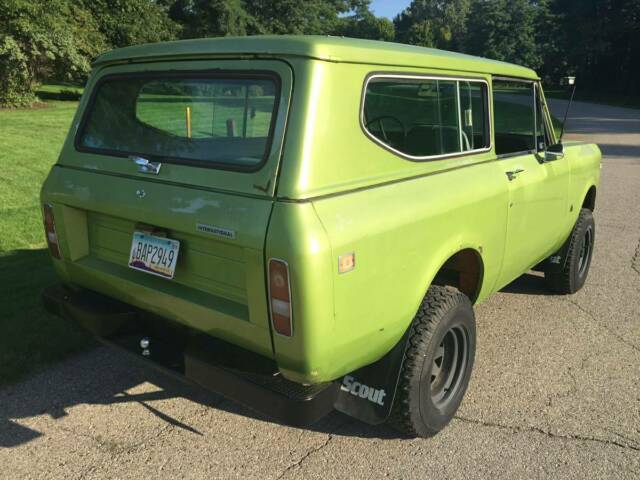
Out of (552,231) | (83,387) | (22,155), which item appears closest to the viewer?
(83,387)

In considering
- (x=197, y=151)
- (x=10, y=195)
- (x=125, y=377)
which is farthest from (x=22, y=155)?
(x=197, y=151)

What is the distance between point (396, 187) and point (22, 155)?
931cm

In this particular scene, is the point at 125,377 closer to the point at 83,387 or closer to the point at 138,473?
the point at 83,387

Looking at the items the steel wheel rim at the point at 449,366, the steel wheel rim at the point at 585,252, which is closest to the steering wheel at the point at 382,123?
the steel wheel rim at the point at 449,366

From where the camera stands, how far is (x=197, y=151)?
2.44m

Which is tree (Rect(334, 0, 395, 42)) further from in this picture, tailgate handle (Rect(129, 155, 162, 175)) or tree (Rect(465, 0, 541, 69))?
tailgate handle (Rect(129, 155, 162, 175))

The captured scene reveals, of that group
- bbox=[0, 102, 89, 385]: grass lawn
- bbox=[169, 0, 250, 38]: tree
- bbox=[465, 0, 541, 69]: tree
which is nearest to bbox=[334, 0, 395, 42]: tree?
bbox=[465, 0, 541, 69]: tree

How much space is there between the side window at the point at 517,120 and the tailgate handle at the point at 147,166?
2191mm

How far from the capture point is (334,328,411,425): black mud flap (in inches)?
96.8

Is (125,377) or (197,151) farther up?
(197,151)

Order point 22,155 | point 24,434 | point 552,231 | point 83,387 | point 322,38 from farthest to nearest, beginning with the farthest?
point 22,155
point 552,231
point 83,387
point 24,434
point 322,38

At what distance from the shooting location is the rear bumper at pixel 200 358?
7.01 ft

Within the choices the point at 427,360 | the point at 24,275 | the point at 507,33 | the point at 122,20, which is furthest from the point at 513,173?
the point at 507,33

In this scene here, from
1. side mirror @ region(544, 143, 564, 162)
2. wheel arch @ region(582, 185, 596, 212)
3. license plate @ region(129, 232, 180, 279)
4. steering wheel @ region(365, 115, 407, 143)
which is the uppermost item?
steering wheel @ region(365, 115, 407, 143)
